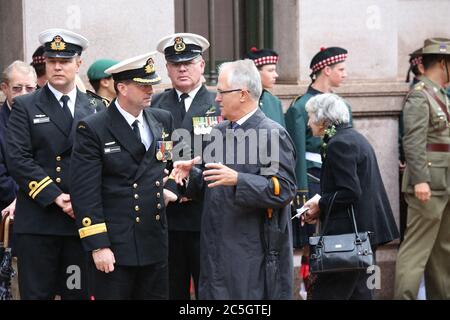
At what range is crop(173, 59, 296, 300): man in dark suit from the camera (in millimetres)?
6957

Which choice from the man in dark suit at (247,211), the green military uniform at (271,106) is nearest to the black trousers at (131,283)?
the man in dark suit at (247,211)

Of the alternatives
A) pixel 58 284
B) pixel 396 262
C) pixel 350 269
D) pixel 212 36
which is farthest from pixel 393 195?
pixel 58 284

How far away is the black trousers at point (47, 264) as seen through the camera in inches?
302

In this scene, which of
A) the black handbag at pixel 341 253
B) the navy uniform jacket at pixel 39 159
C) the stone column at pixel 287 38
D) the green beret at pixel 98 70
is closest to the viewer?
the navy uniform jacket at pixel 39 159

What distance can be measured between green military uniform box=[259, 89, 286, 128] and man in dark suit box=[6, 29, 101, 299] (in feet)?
6.74

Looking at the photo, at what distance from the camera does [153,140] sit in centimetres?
741

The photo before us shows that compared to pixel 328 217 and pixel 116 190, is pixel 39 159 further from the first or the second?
pixel 328 217

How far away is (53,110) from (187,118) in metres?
1.05

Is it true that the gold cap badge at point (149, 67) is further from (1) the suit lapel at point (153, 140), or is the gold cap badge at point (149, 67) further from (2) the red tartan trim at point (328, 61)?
(2) the red tartan trim at point (328, 61)

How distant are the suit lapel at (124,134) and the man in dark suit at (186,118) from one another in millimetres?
983

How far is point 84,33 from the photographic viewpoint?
9.70m

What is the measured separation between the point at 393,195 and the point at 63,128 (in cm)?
437

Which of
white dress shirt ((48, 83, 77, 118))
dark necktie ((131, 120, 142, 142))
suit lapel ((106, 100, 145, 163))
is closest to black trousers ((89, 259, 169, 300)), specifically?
suit lapel ((106, 100, 145, 163))
